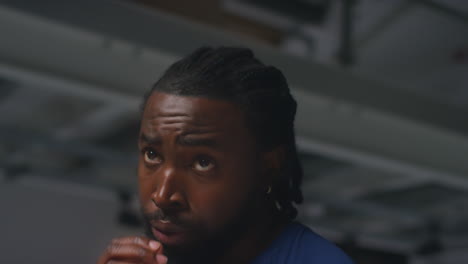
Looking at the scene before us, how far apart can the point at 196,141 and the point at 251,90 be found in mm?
100

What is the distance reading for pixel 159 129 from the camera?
24.1 inches

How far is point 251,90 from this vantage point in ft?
2.09

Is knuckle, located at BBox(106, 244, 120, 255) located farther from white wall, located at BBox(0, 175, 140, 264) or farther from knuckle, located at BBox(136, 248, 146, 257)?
white wall, located at BBox(0, 175, 140, 264)

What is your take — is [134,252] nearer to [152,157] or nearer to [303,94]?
[152,157]

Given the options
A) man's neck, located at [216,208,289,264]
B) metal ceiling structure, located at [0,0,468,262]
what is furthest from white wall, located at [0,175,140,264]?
man's neck, located at [216,208,289,264]

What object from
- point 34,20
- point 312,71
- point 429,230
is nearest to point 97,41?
point 34,20

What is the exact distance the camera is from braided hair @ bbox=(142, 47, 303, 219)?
63 centimetres

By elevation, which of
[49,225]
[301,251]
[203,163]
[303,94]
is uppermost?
[203,163]

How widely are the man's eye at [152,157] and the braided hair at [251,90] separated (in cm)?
8

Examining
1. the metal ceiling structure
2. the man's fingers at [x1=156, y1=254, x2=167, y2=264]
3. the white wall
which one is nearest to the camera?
the man's fingers at [x1=156, y1=254, x2=167, y2=264]

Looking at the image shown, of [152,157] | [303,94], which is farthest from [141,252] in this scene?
[303,94]

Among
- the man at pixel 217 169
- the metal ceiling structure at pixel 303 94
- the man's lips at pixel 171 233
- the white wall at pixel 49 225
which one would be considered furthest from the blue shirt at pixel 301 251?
the white wall at pixel 49 225

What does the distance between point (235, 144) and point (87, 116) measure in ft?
9.01

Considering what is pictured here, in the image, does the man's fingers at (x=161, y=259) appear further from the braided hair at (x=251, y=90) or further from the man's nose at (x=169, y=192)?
the braided hair at (x=251, y=90)
